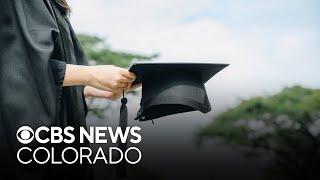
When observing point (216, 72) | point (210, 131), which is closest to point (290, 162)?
point (210, 131)

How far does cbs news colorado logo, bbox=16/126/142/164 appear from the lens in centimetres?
139

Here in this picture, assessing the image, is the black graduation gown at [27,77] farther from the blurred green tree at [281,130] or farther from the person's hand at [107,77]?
the blurred green tree at [281,130]

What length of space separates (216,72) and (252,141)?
1008 cm

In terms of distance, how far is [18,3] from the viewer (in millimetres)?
1441

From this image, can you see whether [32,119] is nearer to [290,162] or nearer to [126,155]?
[126,155]

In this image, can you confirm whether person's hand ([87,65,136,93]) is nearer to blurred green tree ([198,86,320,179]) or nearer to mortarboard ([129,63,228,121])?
mortarboard ([129,63,228,121])

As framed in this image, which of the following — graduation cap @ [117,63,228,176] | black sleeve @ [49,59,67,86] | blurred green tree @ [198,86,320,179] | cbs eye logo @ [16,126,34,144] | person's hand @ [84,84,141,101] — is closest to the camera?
cbs eye logo @ [16,126,34,144]

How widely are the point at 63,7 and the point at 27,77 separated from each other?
0.33 metres

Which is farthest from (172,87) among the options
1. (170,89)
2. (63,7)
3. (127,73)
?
(63,7)

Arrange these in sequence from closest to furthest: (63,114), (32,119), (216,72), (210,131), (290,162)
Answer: (32,119) < (63,114) < (216,72) < (290,162) < (210,131)

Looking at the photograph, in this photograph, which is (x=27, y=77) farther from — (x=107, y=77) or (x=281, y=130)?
(x=281, y=130)

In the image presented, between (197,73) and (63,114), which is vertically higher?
(197,73)

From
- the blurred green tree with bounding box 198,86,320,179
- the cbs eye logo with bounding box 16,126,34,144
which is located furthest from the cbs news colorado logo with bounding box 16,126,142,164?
the blurred green tree with bounding box 198,86,320,179

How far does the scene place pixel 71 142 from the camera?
1.57 metres
